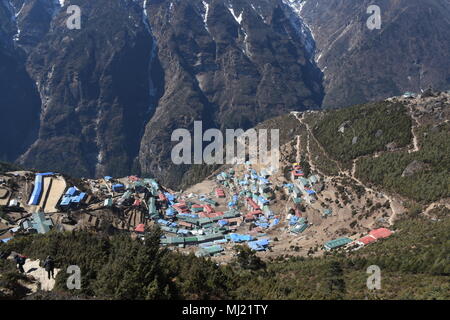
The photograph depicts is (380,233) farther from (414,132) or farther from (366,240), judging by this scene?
(414,132)

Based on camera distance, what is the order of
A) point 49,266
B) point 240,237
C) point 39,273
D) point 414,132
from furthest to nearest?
1. point 414,132
2. point 240,237
3. point 39,273
4. point 49,266

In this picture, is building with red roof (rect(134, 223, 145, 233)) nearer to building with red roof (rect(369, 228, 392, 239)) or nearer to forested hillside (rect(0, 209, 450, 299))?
forested hillside (rect(0, 209, 450, 299))

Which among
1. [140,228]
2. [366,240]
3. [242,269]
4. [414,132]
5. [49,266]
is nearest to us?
[49,266]

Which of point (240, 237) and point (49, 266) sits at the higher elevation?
point (49, 266)

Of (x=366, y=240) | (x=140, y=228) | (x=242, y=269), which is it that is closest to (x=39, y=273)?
(x=242, y=269)

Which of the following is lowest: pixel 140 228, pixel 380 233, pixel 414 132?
pixel 380 233

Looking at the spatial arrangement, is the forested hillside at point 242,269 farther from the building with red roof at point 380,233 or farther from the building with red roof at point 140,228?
the building with red roof at point 140,228

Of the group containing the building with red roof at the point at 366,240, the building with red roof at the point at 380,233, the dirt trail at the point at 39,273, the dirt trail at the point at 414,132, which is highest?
the dirt trail at the point at 414,132

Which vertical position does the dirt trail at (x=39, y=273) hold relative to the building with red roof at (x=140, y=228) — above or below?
below

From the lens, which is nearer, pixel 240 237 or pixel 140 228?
pixel 140 228

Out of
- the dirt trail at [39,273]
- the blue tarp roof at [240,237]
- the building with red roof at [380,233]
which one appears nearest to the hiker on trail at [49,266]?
the dirt trail at [39,273]

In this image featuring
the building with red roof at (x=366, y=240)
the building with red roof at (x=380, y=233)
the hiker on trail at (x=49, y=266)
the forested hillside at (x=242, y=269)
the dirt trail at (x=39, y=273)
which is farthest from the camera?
the building with red roof at (x=380, y=233)

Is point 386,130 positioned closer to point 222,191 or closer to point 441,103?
point 441,103

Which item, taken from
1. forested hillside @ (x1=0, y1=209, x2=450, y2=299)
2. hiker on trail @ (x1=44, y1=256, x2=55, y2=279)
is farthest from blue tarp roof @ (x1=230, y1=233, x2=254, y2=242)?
hiker on trail @ (x1=44, y1=256, x2=55, y2=279)
